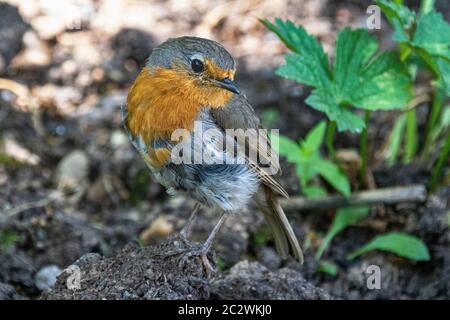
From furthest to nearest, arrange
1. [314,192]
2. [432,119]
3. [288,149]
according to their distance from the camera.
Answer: [432,119], [314,192], [288,149]

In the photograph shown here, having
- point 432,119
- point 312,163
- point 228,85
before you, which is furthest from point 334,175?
point 228,85

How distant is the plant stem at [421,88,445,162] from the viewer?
15.7ft

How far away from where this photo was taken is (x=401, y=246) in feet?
14.4

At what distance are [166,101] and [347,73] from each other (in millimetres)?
1160

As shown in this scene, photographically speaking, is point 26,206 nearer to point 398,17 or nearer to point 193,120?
point 193,120

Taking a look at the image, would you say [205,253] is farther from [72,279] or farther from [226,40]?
[226,40]

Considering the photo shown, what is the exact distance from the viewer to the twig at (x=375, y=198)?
15.3ft

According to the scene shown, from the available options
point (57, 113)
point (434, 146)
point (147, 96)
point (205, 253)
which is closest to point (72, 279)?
point (205, 253)

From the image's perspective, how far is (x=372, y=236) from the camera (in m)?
4.72

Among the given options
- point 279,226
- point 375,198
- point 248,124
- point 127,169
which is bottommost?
point 279,226

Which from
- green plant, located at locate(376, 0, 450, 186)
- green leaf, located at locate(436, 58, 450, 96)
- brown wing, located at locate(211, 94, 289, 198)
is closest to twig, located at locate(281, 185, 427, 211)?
green plant, located at locate(376, 0, 450, 186)

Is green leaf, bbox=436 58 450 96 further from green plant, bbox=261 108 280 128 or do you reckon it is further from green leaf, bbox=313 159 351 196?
green plant, bbox=261 108 280 128

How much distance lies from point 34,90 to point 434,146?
2.89 metres

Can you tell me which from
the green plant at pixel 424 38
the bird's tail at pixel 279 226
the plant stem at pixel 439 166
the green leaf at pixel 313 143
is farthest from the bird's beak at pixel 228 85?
the plant stem at pixel 439 166
